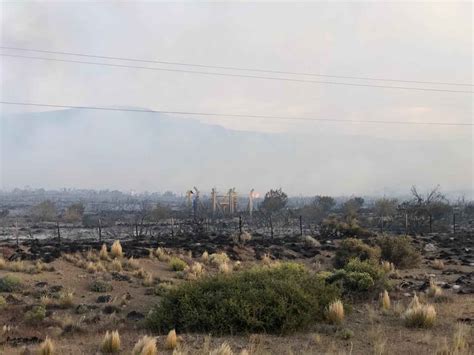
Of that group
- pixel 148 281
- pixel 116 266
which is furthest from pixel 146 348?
pixel 116 266

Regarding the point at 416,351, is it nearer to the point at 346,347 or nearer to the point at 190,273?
the point at 346,347

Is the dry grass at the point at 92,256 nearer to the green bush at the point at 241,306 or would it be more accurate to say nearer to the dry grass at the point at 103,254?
the dry grass at the point at 103,254

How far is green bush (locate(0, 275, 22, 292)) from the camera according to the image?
1828 cm

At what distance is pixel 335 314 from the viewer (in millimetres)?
12617

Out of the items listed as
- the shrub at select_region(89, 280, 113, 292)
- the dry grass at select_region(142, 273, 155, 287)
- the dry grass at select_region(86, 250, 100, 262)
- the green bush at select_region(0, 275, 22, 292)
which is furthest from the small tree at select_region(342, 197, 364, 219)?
the green bush at select_region(0, 275, 22, 292)

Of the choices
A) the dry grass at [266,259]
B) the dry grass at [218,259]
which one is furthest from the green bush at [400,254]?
the dry grass at [218,259]

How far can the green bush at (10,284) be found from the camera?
18.3m

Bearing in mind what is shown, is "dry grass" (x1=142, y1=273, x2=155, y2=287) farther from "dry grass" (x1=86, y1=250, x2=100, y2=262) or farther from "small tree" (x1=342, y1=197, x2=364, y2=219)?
"small tree" (x1=342, y1=197, x2=364, y2=219)

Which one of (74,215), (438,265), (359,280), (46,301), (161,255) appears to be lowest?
(438,265)

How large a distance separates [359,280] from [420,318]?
4119mm

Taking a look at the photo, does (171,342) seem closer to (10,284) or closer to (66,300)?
(66,300)

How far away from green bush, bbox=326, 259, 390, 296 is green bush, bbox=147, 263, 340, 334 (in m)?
2.90

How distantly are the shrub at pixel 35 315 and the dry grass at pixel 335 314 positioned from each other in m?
7.38

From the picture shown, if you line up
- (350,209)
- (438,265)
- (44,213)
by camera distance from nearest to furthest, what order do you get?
1. (438,265)
2. (350,209)
3. (44,213)
